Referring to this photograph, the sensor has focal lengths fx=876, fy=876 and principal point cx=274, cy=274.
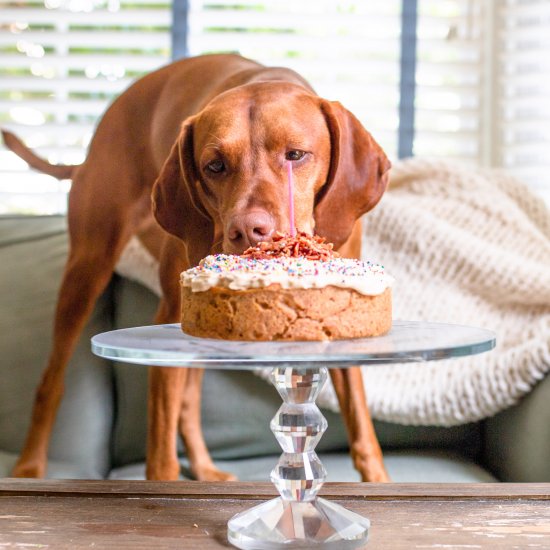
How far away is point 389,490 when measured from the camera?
1.00 m

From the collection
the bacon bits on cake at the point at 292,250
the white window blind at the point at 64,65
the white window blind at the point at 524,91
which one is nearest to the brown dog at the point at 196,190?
the bacon bits on cake at the point at 292,250

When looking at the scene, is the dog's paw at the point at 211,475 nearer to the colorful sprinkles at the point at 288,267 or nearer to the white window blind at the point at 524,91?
the colorful sprinkles at the point at 288,267

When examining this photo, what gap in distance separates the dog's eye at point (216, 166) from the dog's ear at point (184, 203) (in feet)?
0.32

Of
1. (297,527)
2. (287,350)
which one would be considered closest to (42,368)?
(297,527)

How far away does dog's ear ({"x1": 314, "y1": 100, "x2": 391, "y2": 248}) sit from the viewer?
136 centimetres

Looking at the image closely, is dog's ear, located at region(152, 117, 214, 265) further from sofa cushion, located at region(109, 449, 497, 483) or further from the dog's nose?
sofa cushion, located at region(109, 449, 497, 483)

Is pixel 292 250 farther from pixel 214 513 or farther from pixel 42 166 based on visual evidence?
pixel 42 166

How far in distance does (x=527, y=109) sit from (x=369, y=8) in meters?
0.61

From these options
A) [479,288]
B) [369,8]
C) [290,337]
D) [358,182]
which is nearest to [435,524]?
[290,337]

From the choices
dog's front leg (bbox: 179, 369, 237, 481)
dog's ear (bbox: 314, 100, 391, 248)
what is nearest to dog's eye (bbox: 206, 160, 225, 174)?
dog's ear (bbox: 314, 100, 391, 248)

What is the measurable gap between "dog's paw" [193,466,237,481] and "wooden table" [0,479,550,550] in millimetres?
732

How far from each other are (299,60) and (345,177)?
4.94 feet

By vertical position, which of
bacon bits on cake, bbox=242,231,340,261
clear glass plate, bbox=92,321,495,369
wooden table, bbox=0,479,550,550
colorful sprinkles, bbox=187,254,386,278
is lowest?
wooden table, bbox=0,479,550,550

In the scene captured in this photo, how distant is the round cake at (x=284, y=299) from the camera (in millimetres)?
835
